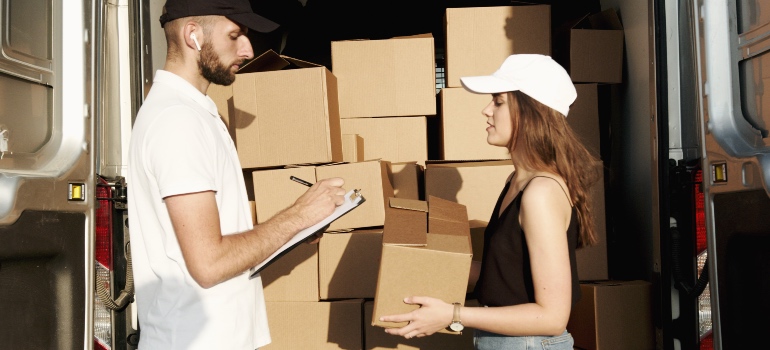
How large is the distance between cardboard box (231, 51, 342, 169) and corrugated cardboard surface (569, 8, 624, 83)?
0.94m

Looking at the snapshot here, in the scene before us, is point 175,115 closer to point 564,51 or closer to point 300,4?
point 564,51

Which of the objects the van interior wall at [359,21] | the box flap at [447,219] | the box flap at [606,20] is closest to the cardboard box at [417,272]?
the box flap at [447,219]

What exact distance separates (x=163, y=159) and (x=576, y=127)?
5.88 feet

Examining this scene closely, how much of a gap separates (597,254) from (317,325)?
1.01 m

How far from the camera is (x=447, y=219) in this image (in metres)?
2.11

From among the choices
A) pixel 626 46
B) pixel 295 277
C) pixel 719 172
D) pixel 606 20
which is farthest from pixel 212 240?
pixel 606 20

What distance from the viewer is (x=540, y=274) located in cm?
169

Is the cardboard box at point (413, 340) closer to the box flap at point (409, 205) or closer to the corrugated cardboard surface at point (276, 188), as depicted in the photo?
the corrugated cardboard surface at point (276, 188)

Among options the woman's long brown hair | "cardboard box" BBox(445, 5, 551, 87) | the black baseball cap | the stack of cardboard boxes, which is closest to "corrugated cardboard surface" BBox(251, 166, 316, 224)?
the stack of cardboard boxes

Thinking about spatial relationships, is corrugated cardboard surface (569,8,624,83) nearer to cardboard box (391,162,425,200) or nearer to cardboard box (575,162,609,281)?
cardboard box (575,162,609,281)

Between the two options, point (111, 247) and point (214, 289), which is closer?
point (214, 289)

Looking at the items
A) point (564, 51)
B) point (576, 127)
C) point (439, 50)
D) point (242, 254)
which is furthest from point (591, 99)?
point (242, 254)

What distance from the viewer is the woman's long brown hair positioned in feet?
6.06

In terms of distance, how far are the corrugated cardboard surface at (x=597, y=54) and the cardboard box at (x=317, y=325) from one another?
1196 millimetres
